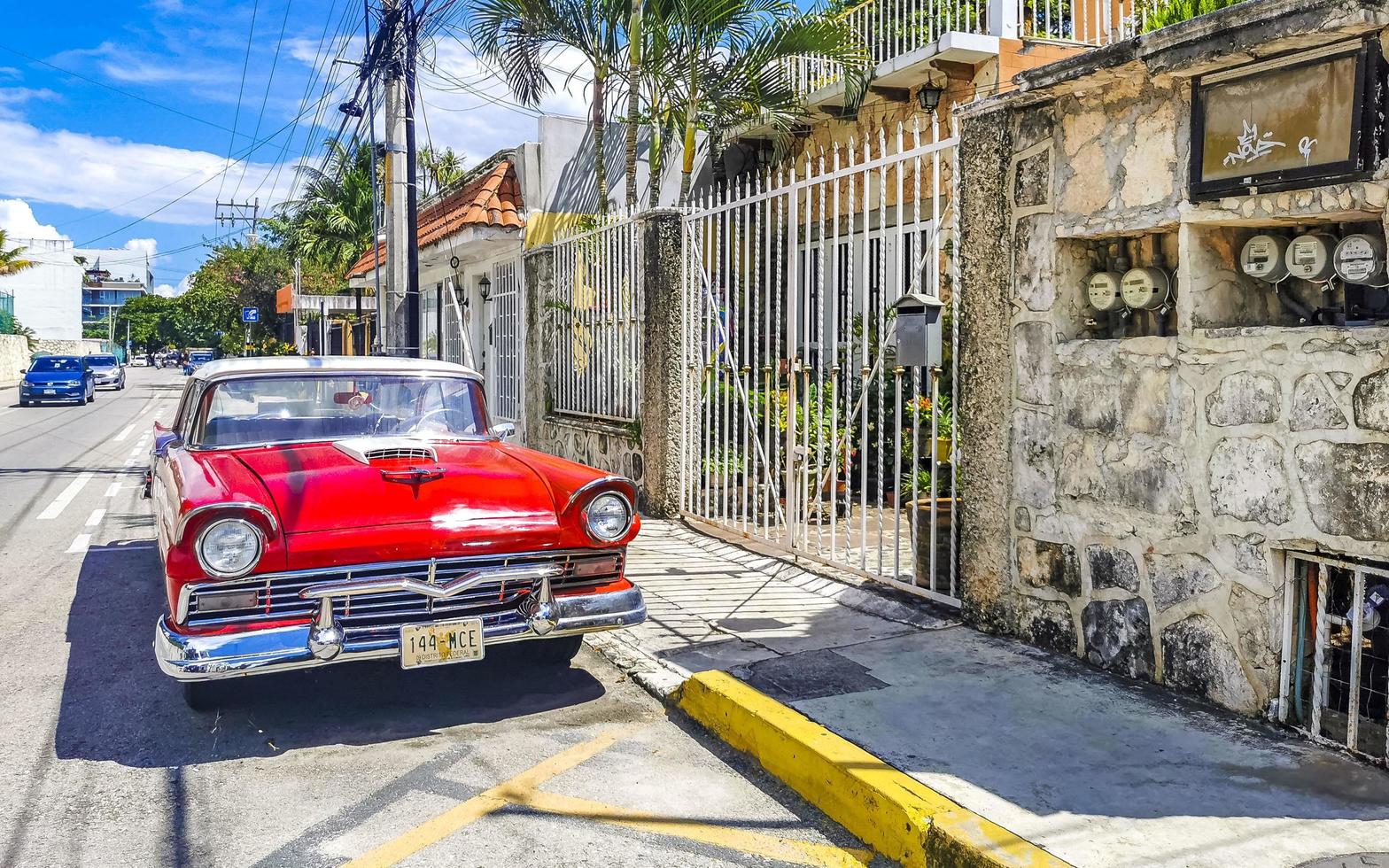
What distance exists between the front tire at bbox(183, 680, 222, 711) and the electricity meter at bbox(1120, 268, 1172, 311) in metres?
4.18

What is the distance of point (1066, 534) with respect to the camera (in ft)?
15.4

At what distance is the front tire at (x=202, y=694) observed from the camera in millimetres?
4195

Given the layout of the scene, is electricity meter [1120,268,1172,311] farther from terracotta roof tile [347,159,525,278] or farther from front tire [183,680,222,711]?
terracotta roof tile [347,159,525,278]

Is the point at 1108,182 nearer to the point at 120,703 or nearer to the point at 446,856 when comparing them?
the point at 446,856

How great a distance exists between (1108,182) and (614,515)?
101 inches

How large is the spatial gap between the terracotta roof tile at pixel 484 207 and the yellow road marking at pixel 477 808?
864cm

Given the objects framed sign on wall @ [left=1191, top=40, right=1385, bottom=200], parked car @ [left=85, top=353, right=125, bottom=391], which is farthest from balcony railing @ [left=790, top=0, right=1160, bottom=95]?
parked car @ [left=85, top=353, right=125, bottom=391]

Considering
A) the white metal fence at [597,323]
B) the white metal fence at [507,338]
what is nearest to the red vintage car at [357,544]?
the white metal fence at [597,323]

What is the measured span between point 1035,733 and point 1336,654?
115 centimetres

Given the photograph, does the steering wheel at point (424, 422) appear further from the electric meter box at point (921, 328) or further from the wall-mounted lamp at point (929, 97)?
the wall-mounted lamp at point (929, 97)

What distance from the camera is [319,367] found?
5.42 metres

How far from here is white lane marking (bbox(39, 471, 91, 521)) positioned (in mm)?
9602

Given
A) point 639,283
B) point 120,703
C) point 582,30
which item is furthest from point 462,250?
point 120,703

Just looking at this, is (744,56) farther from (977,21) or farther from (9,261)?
(9,261)
